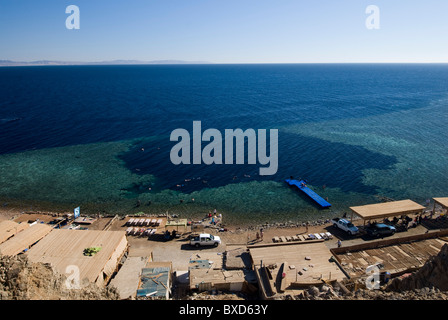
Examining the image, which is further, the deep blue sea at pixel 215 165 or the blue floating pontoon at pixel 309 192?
the deep blue sea at pixel 215 165

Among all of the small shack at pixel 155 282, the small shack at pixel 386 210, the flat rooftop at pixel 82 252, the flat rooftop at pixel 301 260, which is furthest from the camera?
the small shack at pixel 386 210

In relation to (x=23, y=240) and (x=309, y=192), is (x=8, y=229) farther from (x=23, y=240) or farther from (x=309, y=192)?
(x=309, y=192)

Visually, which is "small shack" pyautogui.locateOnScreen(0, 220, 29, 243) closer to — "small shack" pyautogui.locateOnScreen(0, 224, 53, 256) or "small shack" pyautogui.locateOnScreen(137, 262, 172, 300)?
"small shack" pyautogui.locateOnScreen(0, 224, 53, 256)

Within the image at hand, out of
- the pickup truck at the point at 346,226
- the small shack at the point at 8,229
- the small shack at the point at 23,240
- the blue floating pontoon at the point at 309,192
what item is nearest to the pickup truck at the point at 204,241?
the pickup truck at the point at 346,226

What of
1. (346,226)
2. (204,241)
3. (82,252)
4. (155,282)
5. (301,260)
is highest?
(301,260)

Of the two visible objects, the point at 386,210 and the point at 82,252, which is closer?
the point at 82,252

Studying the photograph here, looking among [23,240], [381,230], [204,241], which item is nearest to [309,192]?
[381,230]

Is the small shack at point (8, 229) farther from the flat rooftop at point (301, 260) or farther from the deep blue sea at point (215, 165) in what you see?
the flat rooftop at point (301, 260)
